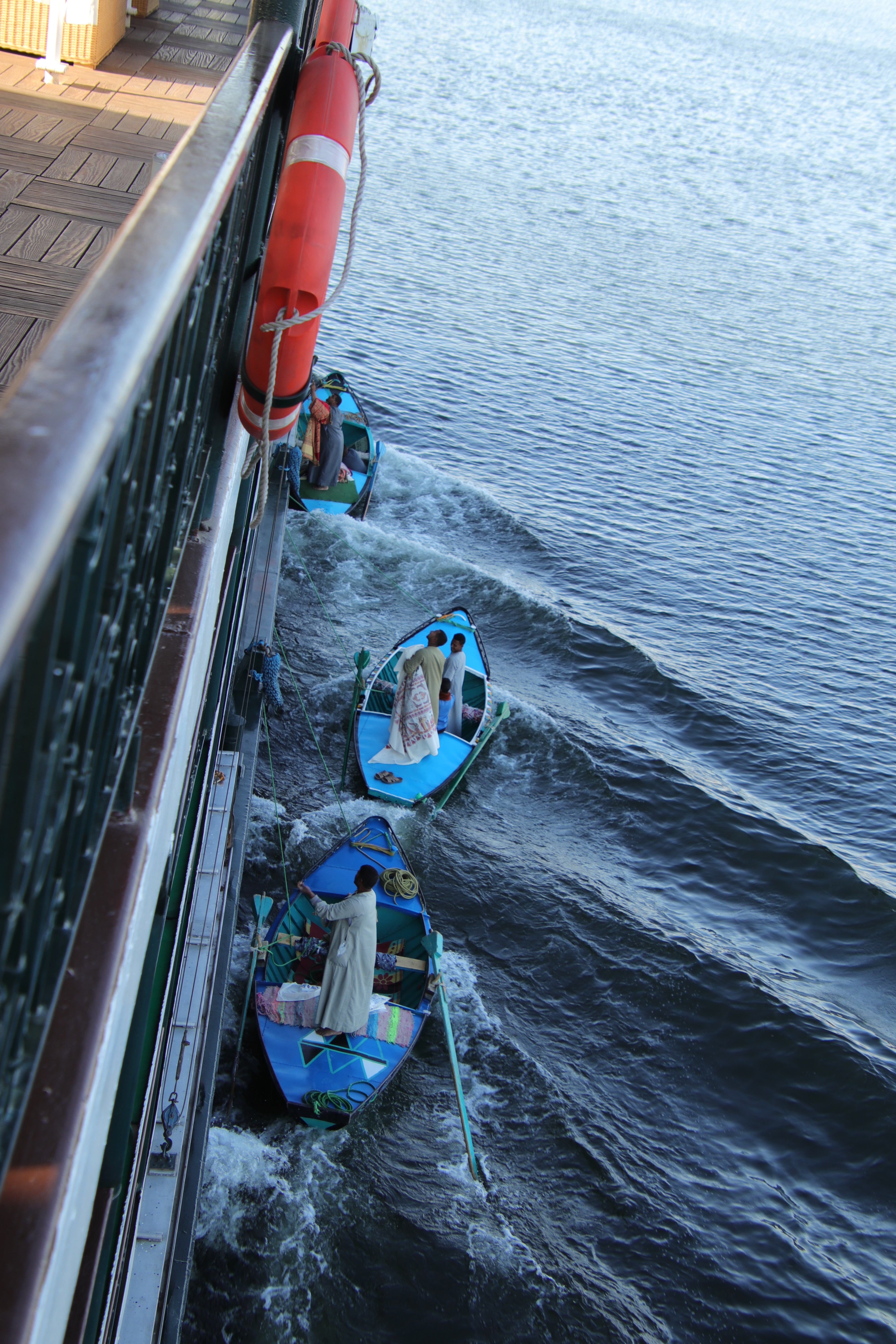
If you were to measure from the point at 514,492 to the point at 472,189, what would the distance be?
757 inches

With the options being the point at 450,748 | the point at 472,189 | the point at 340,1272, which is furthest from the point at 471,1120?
the point at 472,189

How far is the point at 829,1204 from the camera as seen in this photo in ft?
31.7

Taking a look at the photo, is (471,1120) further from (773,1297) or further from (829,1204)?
(829,1204)

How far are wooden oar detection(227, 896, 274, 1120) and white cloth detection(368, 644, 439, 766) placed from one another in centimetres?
336

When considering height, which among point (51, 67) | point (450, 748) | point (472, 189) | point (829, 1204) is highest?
point (51, 67)

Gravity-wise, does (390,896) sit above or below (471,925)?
above

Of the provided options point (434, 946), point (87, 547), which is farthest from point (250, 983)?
point (87, 547)

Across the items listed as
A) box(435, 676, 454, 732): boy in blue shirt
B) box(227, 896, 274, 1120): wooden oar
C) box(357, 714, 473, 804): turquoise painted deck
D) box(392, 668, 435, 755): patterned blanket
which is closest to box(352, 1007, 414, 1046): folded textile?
box(227, 896, 274, 1120): wooden oar

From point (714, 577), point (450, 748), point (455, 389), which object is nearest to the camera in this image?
point (450, 748)

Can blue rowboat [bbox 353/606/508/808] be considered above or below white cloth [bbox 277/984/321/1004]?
below

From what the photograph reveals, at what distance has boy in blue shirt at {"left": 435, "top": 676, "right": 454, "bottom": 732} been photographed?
1308 cm

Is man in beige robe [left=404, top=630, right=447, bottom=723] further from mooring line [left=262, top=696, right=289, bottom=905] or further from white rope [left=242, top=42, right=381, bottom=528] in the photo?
white rope [left=242, top=42, right=381, bottom=528]

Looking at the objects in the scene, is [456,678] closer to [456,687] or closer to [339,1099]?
[456,687]

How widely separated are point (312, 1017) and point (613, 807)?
6010 millimetres
